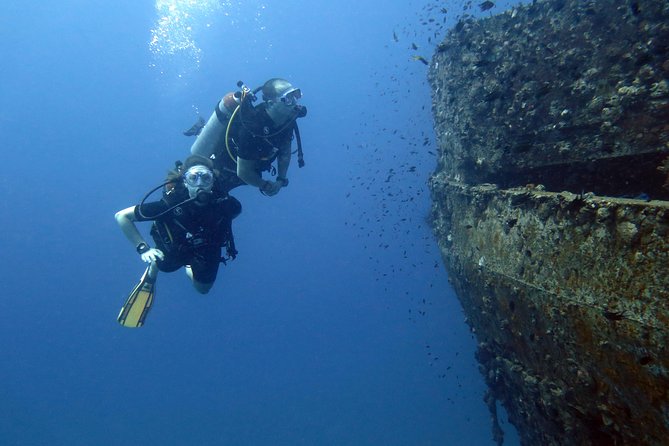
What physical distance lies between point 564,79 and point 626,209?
2.24 meters

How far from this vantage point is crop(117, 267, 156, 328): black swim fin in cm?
685

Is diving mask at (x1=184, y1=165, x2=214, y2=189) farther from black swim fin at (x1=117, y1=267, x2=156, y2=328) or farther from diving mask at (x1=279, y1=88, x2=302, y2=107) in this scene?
black swim fin at (x1=117, y1=267, x2=156, y2=328)

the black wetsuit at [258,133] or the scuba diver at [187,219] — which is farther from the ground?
the black wetsuit at [258,133]

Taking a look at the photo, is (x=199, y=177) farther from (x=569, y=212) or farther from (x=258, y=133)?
(x=569, y=212)

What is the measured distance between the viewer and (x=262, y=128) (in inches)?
258

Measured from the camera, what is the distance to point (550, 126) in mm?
4324

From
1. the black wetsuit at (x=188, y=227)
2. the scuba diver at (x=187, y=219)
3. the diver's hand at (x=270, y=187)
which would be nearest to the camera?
the scuba diver at (x=187, y=219)

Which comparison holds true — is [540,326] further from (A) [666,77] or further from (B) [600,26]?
(B) [600,26]

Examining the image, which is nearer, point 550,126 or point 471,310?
point 550,126

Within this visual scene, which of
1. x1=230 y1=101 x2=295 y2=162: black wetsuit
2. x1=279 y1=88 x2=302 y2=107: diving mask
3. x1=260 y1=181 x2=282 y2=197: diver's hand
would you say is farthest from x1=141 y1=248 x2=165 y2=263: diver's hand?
x1=279 y1=88 x2=302 y2=107: diving mask

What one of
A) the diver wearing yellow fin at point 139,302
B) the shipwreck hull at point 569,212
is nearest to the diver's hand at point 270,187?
the diver wearing yellow fin at point 139,302

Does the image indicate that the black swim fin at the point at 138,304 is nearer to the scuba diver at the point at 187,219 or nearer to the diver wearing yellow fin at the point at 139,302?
the diver wearing yellow fin at the point at 139,302

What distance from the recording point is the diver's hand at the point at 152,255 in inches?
227

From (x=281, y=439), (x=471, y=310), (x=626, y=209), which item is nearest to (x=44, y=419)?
(x=281, y=439)
